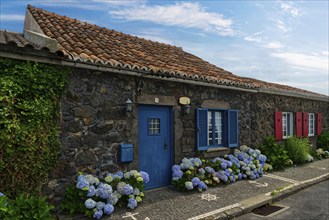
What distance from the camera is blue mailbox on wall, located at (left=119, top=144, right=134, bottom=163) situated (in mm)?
6004

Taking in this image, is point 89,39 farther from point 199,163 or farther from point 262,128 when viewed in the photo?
point 262,128

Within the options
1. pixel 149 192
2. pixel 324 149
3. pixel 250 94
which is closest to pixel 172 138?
pixel 149 192

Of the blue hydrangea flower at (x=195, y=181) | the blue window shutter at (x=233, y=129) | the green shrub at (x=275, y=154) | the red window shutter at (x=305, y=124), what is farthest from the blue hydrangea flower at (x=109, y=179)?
the red window shutter at (x=305, y=124)

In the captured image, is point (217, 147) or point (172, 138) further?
point (217, 147)

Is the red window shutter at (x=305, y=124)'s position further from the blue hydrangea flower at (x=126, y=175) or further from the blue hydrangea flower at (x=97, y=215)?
the blue hydrangea flower at (x=97, y=215)

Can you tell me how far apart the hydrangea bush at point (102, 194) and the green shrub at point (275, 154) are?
5596 mm

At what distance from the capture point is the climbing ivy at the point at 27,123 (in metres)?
4.52

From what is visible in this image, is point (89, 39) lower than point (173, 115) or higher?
higher

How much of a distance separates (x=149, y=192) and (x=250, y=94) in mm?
5474

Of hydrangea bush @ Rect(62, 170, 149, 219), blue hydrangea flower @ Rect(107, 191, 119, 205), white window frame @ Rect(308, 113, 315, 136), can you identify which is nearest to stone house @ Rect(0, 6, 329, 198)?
hydrangea bush @ Rect(62, 170, 149, 219)

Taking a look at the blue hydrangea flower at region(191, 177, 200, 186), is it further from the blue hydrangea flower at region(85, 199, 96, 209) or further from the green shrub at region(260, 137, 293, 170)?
the green shrub at region(260, 137, 293, 170)

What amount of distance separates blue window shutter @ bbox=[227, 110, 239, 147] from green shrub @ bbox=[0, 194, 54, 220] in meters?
6.03

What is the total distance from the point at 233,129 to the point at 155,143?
10.6ft

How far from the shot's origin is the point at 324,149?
534 inches
